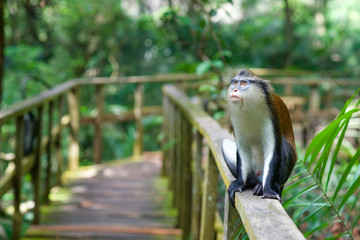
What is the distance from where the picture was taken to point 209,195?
6.88 ft

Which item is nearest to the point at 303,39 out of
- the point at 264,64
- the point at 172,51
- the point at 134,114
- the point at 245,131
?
the point at 264,64

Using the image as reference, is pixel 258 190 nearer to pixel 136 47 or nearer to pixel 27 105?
pixel 27 105

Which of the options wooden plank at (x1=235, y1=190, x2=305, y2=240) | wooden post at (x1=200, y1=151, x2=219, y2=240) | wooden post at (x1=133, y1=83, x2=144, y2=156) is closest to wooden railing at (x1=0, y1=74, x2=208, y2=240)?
wooden post at (x1=133, y1=83, x2=144, y2=156)

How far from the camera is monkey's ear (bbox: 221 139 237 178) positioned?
5.69 feet

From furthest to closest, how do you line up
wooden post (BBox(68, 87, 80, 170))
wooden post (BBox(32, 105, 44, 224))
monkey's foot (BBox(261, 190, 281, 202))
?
wooden post (BBox(68, 87, 80, 170)), wooden post (BBox(32, 105, 44, 224)), monkey's foot (BBox(261, 190, 281, 202))

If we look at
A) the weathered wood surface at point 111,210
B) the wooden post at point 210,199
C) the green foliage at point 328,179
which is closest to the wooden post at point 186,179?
the weathered wood surface at point 111,210

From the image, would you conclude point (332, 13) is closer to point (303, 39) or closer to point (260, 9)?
point (303, 39)

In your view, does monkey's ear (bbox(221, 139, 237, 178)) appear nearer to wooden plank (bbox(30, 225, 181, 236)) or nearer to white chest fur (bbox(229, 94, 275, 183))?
white chest fur (bbox(229, 94, 275, 183))

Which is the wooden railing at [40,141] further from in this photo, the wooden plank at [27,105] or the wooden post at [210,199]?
the wooden post at [210,199]

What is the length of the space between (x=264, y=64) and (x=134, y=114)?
809 centimetres

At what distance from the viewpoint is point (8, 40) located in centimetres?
819

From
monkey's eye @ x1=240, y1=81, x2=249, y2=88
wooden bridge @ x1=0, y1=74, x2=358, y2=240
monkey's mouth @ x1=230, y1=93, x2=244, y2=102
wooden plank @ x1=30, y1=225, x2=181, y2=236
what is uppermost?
monkey's eye @ x1=240, y1=81, x2=249, y2=88

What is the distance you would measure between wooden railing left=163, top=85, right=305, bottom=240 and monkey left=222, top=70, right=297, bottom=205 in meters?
0.07

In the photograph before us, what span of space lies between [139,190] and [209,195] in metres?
2.53
